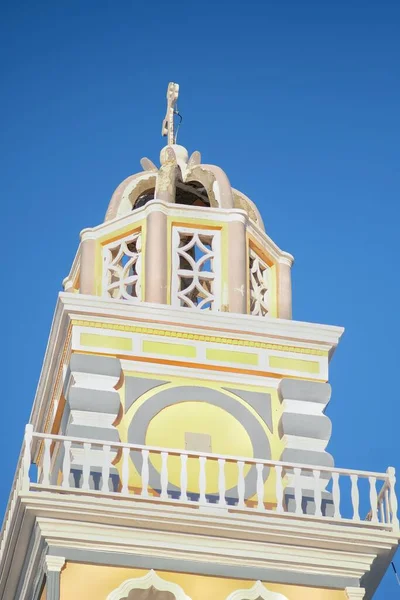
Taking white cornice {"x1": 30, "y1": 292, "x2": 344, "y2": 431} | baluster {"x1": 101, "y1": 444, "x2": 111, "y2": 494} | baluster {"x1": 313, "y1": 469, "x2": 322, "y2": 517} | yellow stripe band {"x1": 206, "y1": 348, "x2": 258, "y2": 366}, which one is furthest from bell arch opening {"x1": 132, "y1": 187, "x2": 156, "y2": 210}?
baluster {"x1": 313, "y1": 469, "x2": 322, "y2": 517}

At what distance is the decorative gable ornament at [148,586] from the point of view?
97.0 feet

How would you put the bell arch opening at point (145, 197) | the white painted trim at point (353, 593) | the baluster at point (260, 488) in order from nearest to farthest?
the white painted trim at point (353, 593), the baluster at point (260, 488), the bell arch opening at point (145, 197)

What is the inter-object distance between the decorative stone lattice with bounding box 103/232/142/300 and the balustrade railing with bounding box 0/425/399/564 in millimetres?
3203

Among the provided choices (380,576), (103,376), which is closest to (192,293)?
(103,376)

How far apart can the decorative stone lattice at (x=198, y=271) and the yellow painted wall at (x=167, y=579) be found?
5505 mm

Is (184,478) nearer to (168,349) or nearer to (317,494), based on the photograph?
(317,494)

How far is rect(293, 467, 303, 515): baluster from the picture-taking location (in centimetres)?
3044

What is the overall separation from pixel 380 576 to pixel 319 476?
1655 millimetres

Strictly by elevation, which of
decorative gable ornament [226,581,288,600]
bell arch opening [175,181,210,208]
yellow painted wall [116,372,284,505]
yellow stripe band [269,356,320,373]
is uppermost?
bell arch opening [175,181,210,208]

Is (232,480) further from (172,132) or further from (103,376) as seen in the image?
(172,132)

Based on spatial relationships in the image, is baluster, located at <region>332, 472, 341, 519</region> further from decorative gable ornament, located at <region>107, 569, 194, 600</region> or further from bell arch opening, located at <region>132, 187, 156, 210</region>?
bell arch opening, located at <region>132, 187, 156, 210</region>

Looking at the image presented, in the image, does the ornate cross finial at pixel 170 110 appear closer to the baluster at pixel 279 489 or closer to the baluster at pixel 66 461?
the baluster at pixel 279 489

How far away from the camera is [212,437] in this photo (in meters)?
32.3

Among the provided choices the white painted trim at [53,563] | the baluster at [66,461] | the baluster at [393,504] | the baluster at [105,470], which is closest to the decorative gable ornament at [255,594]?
the baluster at [393,504]
